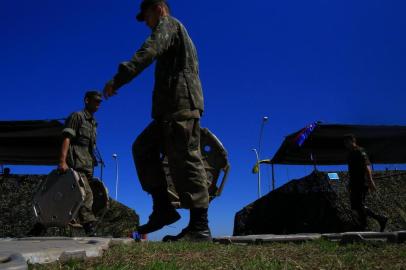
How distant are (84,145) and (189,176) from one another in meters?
2.94

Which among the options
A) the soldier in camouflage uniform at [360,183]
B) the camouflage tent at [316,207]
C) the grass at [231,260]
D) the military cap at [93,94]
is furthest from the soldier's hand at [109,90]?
the camouflage tent at [316,207]

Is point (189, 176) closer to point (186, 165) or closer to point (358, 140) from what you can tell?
point (186, 165)

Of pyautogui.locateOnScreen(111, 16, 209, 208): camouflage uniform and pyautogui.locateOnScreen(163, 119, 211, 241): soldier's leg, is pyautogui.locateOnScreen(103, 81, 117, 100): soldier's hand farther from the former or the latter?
pyautogui.locateOnScreen(163, 119, 211, 241): soldier's leg

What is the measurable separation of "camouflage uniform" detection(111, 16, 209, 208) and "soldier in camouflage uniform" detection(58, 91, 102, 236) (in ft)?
6.74

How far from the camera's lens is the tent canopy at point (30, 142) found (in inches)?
392

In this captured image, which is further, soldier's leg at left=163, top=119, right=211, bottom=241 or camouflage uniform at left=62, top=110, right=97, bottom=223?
camouflage uniform at left=62, top=110, right=97, bottom=223

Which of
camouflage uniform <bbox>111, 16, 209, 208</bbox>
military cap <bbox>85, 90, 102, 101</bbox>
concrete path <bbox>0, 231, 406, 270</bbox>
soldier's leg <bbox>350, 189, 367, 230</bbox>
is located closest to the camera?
concrete path <bbox>0, 231, 406, 270</bbox>

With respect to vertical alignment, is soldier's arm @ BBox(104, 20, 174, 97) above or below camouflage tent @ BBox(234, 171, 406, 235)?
above

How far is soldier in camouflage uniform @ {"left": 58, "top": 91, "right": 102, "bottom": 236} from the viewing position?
5.82 meters

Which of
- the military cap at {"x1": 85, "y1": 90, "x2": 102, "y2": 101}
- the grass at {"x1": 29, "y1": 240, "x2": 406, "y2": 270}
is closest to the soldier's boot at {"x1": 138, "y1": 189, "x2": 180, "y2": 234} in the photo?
the grass at {"x1": 29, "y1": 240, "x2": 406, "y2": 270}

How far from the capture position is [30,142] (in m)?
10.3

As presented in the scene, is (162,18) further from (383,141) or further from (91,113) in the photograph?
(383,141)

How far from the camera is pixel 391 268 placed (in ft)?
6.48

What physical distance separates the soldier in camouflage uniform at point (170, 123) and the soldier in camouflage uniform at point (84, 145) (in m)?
1.99
